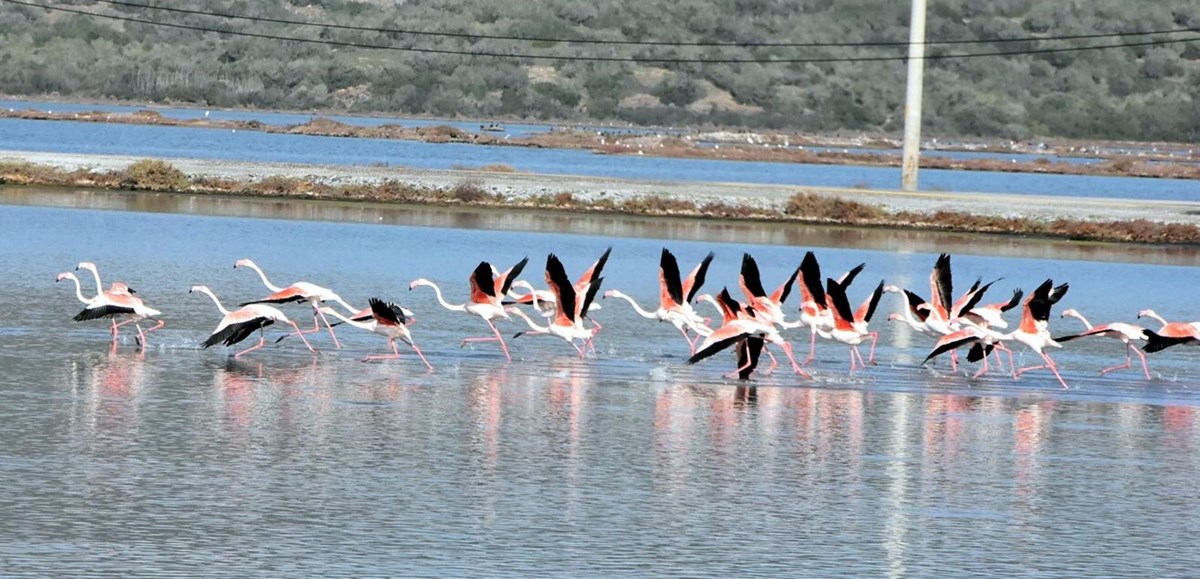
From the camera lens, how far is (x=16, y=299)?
2003 cm

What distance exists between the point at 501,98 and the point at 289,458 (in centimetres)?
9630

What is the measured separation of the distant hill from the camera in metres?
107

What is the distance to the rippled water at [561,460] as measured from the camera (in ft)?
34.3

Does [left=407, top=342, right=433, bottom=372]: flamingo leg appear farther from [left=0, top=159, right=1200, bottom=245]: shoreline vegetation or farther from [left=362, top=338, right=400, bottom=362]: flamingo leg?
[left=0, top=159, right=1200, bottom=245]: shoreline vegetation

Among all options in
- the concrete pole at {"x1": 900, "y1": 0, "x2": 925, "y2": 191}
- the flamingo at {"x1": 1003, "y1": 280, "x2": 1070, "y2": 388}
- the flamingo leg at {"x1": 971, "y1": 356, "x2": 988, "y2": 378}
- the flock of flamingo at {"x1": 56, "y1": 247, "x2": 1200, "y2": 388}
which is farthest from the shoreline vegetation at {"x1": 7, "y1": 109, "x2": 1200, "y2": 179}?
the flamingo at {"x1": 1003, "y1": 280, "x2": 1070, "y2": 388}

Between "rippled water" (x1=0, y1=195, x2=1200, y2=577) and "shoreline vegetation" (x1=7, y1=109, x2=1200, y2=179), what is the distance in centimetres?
5454

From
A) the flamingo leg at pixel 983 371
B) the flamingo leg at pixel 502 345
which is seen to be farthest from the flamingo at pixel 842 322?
the flamingo leg at pixel 502 345

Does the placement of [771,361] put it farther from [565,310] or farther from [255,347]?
[255,347]

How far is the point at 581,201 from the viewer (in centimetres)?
3844

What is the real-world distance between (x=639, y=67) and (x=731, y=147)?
28.0 m

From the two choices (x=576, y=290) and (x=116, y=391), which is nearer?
(x=116, y=391)

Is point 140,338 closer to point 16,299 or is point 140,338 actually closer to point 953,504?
point 16,299

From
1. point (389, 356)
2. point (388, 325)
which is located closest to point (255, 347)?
point (389, 356)

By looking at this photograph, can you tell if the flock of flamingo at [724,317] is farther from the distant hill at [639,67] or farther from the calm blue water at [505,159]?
the distant hill at [639,67]
